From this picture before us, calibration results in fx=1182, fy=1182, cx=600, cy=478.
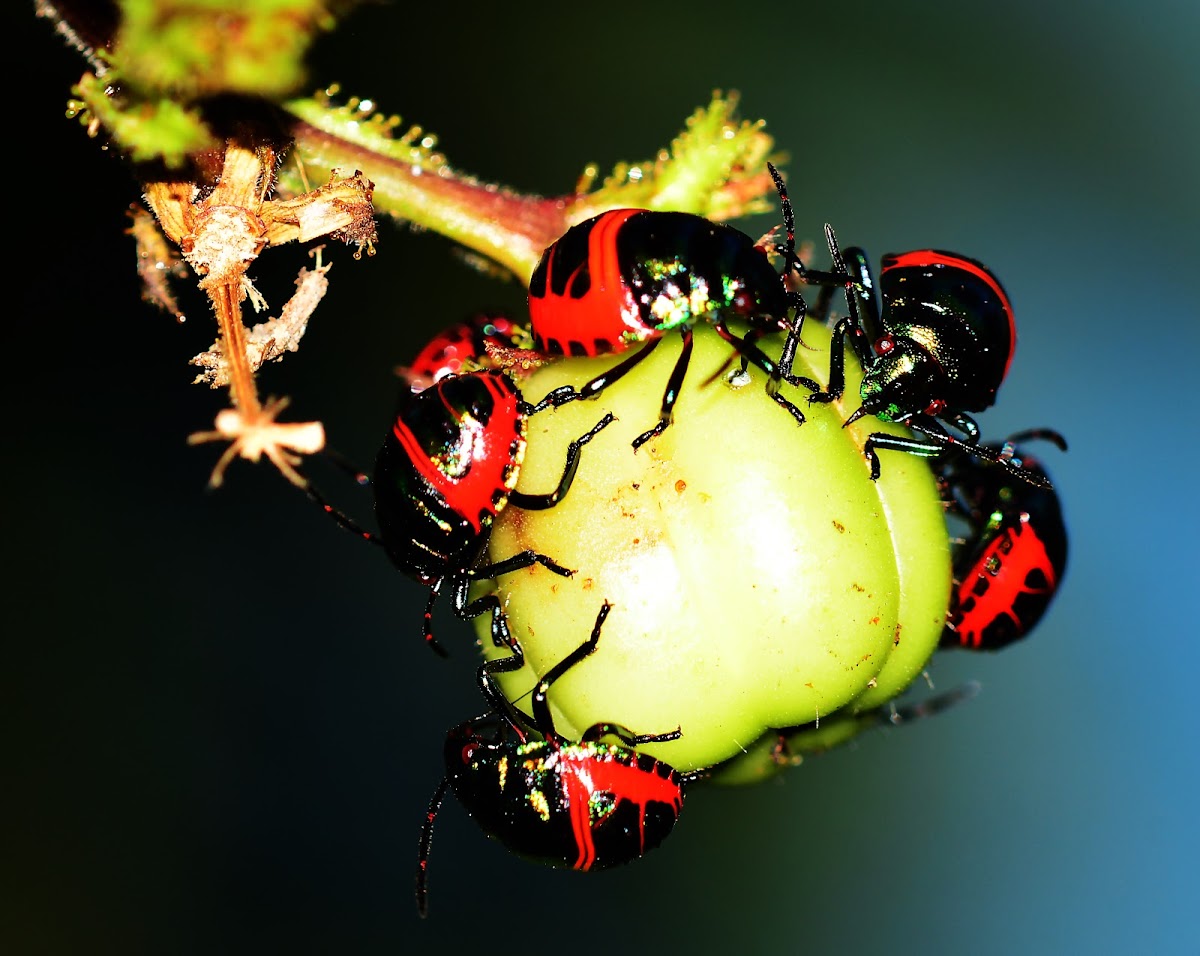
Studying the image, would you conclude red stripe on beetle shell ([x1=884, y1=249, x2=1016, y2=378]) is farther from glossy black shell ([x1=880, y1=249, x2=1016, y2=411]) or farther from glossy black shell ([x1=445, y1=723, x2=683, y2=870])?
glossy black shell ([x1=445, y1=723, x2=683, y2=870])

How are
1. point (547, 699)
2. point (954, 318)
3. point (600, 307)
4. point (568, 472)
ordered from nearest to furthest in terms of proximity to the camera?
1. point (600, 307)
2. point (568, 472)
3. point (547, 699)
4. point (954, 318)

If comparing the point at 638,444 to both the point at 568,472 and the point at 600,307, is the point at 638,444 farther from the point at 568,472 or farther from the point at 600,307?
the point at 600,307

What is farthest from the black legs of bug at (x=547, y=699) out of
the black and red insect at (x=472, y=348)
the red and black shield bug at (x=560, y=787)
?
the black and red insect at (x=472, y=348)

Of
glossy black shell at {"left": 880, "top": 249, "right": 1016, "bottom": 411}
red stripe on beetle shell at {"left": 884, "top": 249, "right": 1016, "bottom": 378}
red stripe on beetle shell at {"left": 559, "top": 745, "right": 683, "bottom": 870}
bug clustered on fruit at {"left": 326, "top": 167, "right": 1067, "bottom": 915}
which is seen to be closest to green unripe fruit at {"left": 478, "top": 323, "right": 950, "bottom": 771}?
bug clustered on fruit at {"left": 326, "top": 167, "right": 1067, "bottom": 915}

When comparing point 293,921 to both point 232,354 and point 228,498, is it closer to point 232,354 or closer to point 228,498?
point 228,498

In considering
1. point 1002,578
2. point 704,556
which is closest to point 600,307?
point 704,556

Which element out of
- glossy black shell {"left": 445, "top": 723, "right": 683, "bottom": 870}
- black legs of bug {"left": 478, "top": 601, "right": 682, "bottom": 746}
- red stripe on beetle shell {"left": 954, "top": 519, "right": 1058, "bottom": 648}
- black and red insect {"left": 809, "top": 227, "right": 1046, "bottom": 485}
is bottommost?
glossy black shell {"left": 445, "top": 723, "right": 683, "bottom": 870}
